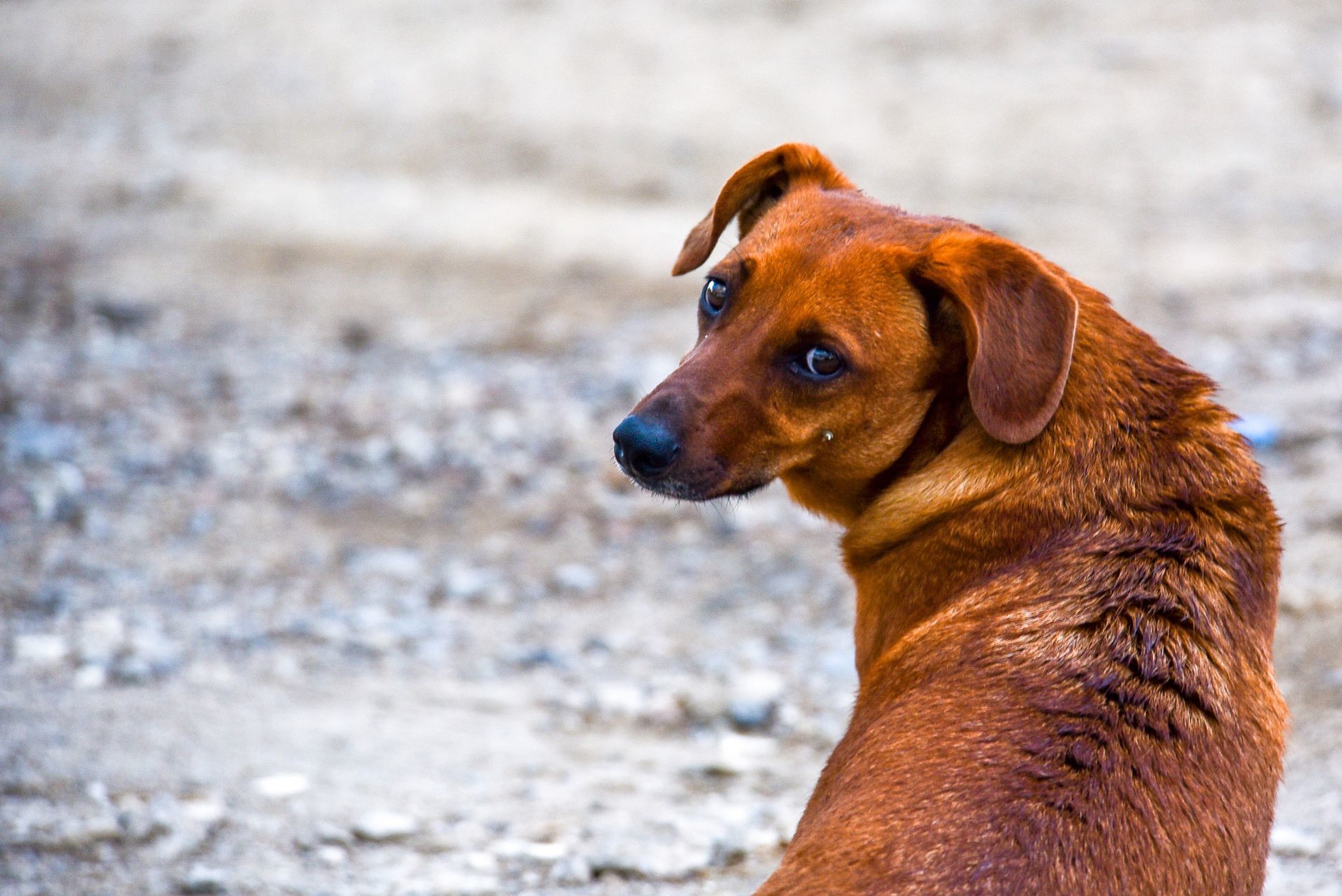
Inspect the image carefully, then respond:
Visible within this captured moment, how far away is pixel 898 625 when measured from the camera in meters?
3.20

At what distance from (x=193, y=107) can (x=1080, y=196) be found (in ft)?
22.2

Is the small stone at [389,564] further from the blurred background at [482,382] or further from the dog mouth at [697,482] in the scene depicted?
the dog mouth at [697,482]

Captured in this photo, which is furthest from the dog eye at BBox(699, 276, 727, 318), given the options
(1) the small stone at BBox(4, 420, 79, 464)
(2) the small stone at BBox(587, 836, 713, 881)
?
(1) the small stone at BBox(4, 420, 79, 464)

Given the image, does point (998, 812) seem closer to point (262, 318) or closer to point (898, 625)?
point (898, 625)

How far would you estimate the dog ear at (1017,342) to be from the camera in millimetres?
3051

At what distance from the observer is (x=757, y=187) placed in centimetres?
412

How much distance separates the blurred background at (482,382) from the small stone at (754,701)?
0.6 inches

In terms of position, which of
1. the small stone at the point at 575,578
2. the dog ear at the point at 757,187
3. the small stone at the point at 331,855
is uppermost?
the dog ear at the point at 757,187

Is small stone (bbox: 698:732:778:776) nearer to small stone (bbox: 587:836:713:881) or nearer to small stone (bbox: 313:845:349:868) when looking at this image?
small stone (bbox: 587:836:713:881)

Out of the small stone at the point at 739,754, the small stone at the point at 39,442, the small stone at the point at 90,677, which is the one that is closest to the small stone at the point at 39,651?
the small stone at the point at 90,677

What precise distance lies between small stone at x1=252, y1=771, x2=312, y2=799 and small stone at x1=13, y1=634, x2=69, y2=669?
124 centimetres

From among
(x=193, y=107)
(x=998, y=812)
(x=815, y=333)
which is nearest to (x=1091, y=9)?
(x=193, y=107)

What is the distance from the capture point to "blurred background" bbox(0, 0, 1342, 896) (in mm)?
4359

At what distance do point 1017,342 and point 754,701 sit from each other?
2.28 m
